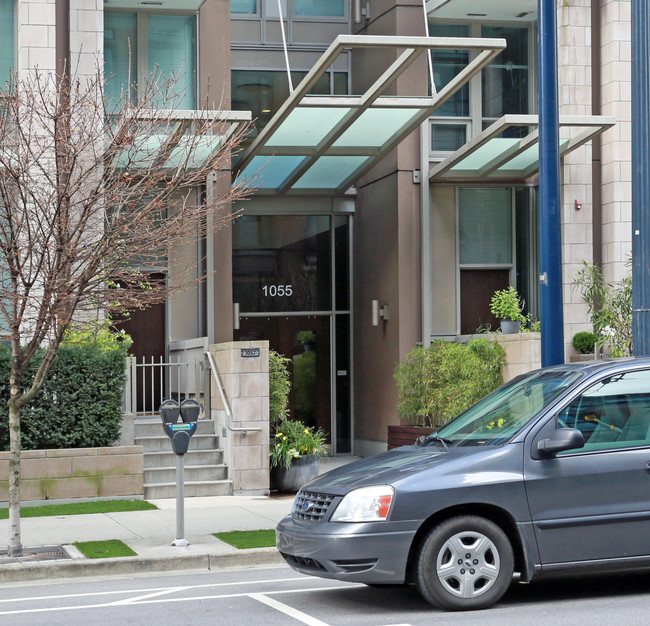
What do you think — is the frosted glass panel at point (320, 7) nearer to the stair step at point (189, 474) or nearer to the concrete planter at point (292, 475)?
the concrete planter at point (292, 475)

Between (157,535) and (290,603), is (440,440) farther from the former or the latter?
(157,535)

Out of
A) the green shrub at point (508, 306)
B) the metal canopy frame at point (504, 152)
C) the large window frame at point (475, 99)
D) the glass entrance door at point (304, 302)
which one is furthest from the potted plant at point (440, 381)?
the large window frame at point (475, 99)

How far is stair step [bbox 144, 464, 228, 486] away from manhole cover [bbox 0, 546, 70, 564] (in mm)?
3865

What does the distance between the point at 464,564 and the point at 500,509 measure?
1.48ft

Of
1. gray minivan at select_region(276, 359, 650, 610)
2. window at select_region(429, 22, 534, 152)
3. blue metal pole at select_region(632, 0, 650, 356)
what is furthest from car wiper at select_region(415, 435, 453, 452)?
window at select_region(429, 22, 534, 152)

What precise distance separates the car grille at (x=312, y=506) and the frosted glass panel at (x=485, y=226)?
11.8 m

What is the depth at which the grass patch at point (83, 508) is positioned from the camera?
1293 cm

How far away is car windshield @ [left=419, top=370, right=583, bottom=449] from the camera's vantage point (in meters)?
7.77

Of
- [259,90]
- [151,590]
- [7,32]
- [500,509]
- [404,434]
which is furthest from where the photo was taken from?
[259,90]

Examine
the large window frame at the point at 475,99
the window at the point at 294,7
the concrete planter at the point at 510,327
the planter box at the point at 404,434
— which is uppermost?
the window at the point at 294,7

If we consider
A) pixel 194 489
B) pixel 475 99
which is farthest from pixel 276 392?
pixel 475 99

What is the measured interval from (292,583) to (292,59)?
43.0 ft

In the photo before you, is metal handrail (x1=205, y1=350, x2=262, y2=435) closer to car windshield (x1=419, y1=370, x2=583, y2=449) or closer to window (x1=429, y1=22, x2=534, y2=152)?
window (x1=429, y1=22, x2=534, y2=152)

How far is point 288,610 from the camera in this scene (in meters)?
7.62
